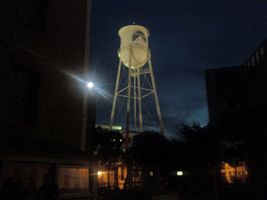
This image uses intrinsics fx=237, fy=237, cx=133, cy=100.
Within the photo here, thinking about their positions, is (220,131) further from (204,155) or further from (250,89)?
(250,89)

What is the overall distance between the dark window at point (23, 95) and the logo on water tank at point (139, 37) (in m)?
21.5

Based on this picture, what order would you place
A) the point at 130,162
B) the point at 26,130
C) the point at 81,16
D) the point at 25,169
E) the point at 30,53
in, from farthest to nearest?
1. the point at 130,162
2. the point at 81,16
3. the point at 25,169
4. the point at 30,53
5. the point at 26,130

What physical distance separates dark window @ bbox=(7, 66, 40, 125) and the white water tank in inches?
805

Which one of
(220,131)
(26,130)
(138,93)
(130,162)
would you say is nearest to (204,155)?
(220,131)

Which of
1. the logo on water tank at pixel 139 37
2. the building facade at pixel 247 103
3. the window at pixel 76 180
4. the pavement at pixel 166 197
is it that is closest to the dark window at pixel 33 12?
the window at pixel 76 180

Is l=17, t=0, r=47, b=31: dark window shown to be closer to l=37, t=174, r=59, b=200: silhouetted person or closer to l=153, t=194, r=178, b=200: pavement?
l=37, t=174, r=59, b=200: silhouetted person

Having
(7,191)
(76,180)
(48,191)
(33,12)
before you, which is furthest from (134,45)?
(7,191)

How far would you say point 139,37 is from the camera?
28.8m

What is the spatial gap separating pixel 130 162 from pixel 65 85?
18223 mm

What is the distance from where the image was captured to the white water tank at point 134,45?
93.4 feet

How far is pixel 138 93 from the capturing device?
29.4 m

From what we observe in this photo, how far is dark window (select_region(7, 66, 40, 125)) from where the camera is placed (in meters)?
7.97

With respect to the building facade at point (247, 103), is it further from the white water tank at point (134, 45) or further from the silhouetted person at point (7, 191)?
the silhouetted person at point (7, 191)

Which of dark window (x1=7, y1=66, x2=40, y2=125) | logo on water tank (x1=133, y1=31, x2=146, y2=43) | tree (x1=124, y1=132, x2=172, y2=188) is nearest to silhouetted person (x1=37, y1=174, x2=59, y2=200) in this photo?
dark window (x1=7, y1=66, x2=40, y2=125)
